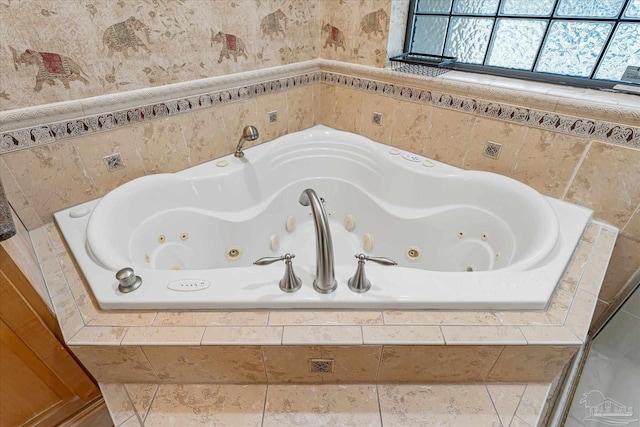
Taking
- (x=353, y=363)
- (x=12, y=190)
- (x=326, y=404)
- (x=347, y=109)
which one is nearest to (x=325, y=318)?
(x=353, y=363)

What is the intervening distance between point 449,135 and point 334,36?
33.1 inches

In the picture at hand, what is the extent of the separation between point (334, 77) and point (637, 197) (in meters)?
1.48

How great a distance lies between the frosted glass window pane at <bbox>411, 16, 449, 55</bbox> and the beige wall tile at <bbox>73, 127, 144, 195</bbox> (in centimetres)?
149

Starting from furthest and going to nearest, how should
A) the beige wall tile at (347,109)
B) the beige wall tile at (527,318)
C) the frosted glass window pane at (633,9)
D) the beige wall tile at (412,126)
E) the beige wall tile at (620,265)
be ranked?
the beige wall tile at (347,109) < the beige wall tile at (412,126) < the beige wall tile at (620,265) < the frosted glass window pane at (633,9) < the beige wall tile at (527,318)

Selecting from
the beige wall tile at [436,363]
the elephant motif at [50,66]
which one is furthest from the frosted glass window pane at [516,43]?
the elephant motif at [50,66]

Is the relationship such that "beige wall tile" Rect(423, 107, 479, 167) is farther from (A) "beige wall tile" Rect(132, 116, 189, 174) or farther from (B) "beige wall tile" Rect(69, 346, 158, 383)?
(B) "beige wall tile" Rect(69, 346, 158, 383)

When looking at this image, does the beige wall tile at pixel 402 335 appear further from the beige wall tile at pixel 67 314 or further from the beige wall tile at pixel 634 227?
the beige wall tile at pixel 634 227

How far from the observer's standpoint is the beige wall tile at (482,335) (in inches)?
33.6

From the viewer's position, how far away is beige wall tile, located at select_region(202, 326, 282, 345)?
854mm

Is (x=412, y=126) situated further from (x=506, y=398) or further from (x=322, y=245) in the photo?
(x=506, y=398)

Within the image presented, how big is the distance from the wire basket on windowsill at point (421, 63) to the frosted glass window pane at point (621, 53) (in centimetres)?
61

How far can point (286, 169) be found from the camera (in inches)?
68.6

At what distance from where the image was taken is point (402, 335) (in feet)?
2.85

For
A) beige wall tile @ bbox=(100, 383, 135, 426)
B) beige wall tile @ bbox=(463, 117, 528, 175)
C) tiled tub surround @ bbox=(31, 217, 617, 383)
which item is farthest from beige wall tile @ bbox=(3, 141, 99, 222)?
beige wall tile @ bbox=(463, 117, 528, 175)
